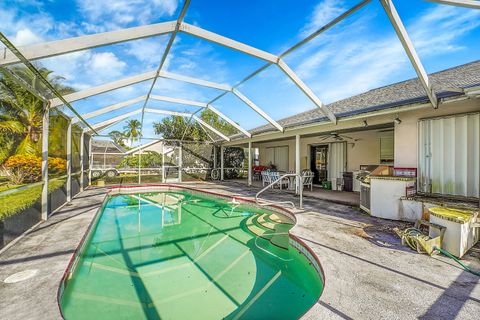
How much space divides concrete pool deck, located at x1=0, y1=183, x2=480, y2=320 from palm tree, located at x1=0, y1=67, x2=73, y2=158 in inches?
67.5

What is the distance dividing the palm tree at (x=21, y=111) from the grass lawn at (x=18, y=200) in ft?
2.45

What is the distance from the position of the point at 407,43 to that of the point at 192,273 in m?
5.84

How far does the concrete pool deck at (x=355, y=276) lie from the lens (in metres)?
2.06

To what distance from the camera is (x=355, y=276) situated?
2.67 meters

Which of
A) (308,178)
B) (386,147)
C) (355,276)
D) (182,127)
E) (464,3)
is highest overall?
(182,127)

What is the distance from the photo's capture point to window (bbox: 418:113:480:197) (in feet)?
15.2

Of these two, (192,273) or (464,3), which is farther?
(192,273)

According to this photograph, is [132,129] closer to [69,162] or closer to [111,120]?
[111,120]

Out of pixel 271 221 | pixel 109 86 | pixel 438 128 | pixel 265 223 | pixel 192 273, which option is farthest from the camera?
pixel 109 86

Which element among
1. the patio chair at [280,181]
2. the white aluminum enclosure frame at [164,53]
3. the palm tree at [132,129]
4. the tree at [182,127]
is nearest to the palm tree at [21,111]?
the white aluminum enclosure frame at [164,53]

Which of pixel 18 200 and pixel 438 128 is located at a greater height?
pixel 438 128

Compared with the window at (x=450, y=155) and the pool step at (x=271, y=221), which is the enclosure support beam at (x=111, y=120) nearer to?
the pool step at (x=271, y=221)

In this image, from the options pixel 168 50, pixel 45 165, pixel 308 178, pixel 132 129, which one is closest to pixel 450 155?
pixel 308 178

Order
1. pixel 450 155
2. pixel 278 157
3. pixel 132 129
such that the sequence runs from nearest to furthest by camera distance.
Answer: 1. pixel 450 155
2. pixel 278 157
3. pixel 132 129
